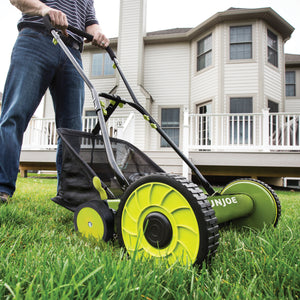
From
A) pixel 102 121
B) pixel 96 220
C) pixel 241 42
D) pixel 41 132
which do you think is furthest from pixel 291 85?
pixel 96 220

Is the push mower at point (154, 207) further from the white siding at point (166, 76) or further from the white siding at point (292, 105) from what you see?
the white siding at point (292, 105)

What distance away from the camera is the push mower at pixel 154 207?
907mm

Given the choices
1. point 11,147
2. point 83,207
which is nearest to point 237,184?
point 83,207

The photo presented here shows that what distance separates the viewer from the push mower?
907 mm

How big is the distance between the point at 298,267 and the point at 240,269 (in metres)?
0.18

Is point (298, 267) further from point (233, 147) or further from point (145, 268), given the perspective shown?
point (233, 147)

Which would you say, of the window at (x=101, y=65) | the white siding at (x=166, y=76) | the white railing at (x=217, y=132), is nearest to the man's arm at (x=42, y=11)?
the white railing at (x=217, y=132)

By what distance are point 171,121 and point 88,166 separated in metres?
8.26

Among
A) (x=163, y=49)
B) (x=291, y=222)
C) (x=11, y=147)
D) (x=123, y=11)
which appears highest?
(x=123, y=11)

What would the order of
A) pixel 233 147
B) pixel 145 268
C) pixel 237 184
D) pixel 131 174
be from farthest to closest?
pixel 233 147
pixel 131 174
pixel 237 184
pixel 145 268

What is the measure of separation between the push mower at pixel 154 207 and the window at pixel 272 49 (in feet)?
28.6

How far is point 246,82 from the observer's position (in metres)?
8.56

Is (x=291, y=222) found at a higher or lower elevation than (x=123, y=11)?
lower

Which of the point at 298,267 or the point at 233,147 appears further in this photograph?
the point at 233,147
